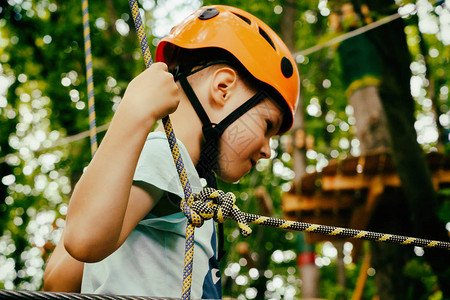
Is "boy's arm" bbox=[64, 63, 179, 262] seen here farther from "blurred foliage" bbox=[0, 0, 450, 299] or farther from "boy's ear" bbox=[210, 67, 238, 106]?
"blurred foliage" bbox=[0, 0, 450, 299]

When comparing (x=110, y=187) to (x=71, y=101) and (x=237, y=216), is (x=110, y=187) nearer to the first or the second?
(x=237, y=216)

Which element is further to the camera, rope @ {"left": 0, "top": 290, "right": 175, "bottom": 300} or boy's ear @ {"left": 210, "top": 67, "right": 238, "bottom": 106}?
boy's ear @ {"left": 210, "top": 67, "right": 238, "bottom": 106}

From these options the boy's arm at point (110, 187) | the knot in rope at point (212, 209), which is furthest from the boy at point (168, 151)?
the knot in rope at point (212, 209)

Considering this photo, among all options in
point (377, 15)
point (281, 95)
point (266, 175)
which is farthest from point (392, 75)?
point (266, 175)

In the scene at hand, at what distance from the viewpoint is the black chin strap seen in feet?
5.17

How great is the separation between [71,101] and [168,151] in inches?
266

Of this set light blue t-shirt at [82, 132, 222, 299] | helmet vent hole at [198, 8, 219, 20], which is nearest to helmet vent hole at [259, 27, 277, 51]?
helmet vent hole at [198, 8, 219, 20]

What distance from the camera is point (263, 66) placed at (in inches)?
70.6

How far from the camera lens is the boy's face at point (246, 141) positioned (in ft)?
5.35

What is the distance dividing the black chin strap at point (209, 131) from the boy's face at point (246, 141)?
0.06ft

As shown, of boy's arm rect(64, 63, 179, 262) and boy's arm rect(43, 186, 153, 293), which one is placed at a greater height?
boy's arm rect(64, 63, 179, 262)

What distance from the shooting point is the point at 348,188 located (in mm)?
4559

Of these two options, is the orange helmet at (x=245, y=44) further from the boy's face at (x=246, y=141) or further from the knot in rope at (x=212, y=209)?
the knot in rope at (x=212, y=209)

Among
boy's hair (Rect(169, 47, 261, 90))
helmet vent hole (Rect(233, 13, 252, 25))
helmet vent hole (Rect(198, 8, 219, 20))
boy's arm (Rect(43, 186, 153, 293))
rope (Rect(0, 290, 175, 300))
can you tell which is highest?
helmet vent hole (Rect(198, 8, 219, 20))
